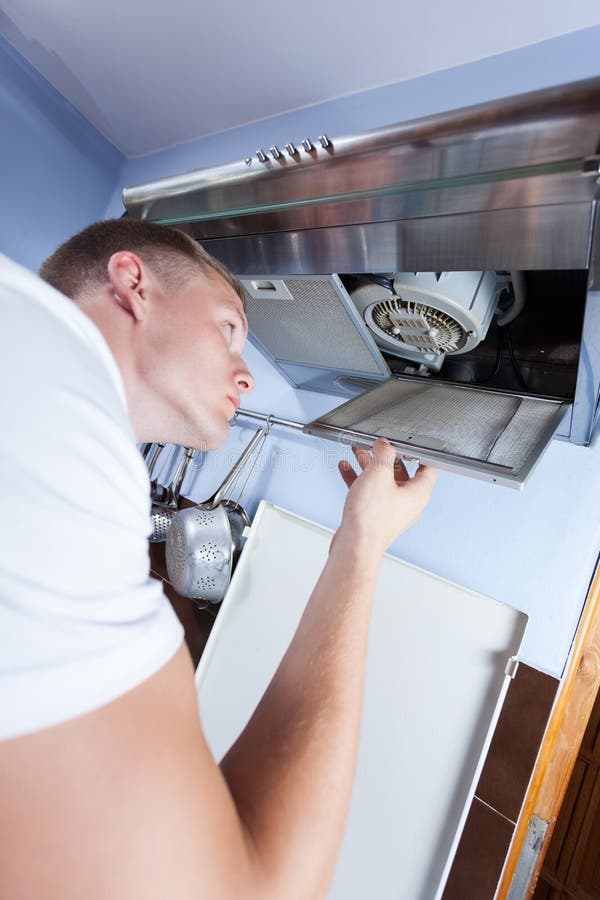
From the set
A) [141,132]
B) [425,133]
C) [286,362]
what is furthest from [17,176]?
[425,133]

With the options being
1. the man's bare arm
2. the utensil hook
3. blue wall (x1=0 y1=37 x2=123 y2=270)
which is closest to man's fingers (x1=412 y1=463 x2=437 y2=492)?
the man's bare arm

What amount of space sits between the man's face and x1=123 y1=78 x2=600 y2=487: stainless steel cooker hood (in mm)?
141

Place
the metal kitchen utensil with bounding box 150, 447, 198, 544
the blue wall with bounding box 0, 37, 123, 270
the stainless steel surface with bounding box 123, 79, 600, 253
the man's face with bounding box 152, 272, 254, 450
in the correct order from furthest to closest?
1. the blue wall with bounding box 0, 37, 123, 270
2. the metal kitchen utensil with bounding box 150, 447, 198, 544
3. the man's face with bounding box 152, 272, 254, 450
4. the stainless steel surface with bounding box 123, 79, 600, 253

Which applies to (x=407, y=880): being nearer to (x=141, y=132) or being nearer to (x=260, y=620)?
(x=260, y=620)

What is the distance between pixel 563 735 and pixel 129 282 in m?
0.88

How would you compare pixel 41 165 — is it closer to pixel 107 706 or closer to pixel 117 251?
pixel 117 251

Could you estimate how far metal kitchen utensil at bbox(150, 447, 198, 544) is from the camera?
1.19m

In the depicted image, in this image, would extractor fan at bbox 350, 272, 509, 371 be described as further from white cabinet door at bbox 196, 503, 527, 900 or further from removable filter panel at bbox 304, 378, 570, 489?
white cabinet door at bbox 196, 503, 527, 900

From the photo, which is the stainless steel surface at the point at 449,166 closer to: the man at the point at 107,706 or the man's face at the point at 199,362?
the man's face at the point at 199,362

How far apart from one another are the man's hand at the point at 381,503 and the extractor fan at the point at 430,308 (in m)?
0.19

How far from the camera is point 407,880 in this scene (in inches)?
25.1

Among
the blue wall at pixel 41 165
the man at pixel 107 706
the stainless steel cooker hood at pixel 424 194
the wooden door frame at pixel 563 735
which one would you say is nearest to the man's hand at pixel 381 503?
the man at pixel 107 706

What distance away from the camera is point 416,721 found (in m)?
0.70

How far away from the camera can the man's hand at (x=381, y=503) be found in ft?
1.62
